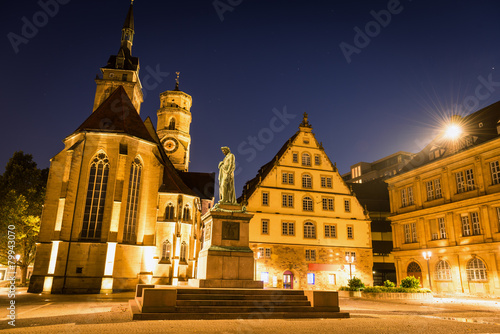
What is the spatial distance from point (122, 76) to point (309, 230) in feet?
107

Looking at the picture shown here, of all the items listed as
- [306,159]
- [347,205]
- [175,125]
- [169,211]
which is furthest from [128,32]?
[347,205]

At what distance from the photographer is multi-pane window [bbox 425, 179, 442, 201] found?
32.2 metres

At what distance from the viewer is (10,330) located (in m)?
8.18

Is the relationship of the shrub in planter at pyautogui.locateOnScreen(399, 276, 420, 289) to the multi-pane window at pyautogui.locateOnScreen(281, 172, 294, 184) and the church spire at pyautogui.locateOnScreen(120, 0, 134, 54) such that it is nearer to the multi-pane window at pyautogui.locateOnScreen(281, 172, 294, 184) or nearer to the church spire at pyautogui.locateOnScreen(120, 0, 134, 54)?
the multi-pane window at pyautogui.locateOnScreen(281, 172, 294, 184)

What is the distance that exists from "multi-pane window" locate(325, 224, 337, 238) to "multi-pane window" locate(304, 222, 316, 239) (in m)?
1.39

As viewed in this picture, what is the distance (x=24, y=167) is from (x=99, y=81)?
591 inches

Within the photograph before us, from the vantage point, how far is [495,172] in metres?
26.8

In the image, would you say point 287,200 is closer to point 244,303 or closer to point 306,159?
point 306,159

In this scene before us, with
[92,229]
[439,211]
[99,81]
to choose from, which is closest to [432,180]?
[439,211]

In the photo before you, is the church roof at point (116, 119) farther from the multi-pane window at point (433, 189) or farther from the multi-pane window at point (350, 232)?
the multi-pane window at point (433, 189)

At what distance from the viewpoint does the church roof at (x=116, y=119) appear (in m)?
29.9

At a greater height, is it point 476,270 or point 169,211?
point 169,211

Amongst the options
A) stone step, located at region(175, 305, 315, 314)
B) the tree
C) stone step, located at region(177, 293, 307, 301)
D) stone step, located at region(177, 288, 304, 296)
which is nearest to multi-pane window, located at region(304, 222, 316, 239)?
stone step, located at region(177, 288, 304, 296)

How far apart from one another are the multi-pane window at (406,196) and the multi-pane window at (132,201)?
26799 millimetres
